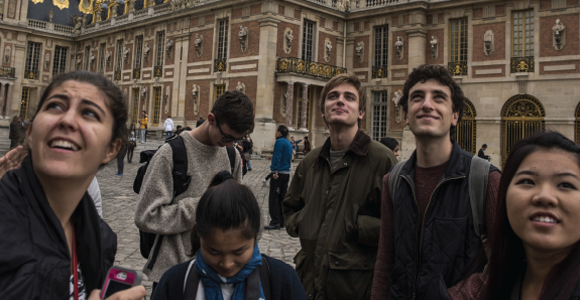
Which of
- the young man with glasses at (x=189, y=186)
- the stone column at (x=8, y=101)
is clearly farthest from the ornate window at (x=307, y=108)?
the stone column at (x=8, y=101)

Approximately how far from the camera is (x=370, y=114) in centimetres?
2359

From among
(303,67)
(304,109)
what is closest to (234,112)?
(304,109)

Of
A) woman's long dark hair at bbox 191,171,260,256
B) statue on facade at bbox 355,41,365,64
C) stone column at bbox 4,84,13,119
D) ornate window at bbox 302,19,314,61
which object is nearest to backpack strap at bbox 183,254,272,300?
woman's long dark hair at bbox 191,171,260,256

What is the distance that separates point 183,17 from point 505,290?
84.5ft

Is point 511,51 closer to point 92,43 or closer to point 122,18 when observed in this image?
point 122,18

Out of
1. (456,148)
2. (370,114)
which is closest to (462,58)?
(370,114)

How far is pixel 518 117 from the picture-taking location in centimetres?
1958

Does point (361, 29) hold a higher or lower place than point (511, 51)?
higher

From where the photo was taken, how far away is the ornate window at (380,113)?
23016 mm

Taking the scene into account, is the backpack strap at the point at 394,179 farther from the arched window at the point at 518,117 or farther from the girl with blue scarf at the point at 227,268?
the arched window at the point at 518,117

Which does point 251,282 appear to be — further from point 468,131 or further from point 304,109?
point 468,131

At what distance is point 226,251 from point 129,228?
586 centimetres

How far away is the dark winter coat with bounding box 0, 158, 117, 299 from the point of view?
1.13 metres

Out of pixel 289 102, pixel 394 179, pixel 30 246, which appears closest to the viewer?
pixel 30 246
